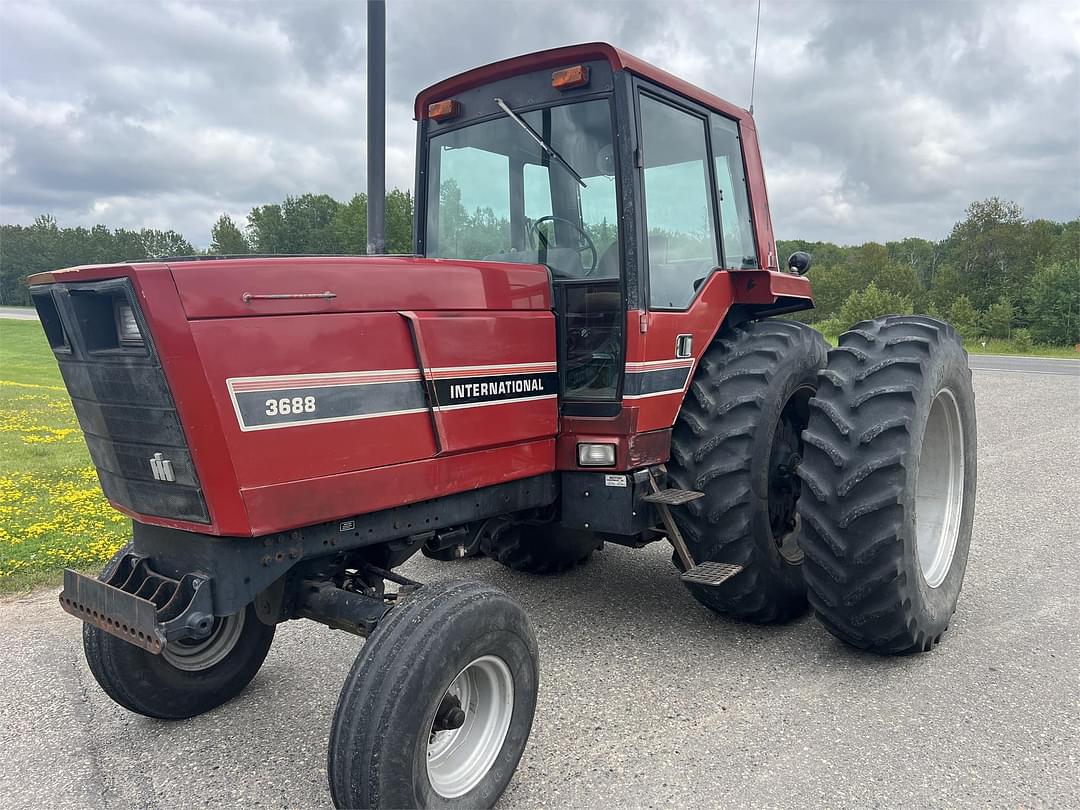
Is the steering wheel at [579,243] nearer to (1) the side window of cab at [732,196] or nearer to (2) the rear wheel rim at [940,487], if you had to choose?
(1) the side window of cab at [732,196]

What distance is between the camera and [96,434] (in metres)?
2.67

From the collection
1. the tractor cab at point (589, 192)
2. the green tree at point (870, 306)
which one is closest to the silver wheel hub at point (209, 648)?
the tractor cab at point (589, 192)

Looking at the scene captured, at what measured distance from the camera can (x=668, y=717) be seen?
316 cm

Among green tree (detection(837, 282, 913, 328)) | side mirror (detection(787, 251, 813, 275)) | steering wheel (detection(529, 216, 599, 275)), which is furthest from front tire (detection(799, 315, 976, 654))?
green tree (detection(837, 282, 913, 328))

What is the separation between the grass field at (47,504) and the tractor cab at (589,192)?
3.32m

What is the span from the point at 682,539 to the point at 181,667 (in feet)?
7.29

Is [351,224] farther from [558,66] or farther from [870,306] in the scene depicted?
[558,66]

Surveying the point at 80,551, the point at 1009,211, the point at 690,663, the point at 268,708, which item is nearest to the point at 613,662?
the point at 690,663

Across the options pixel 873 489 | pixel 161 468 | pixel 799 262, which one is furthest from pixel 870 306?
pixel 161 468

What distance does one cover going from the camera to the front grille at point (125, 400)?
90.0 inches

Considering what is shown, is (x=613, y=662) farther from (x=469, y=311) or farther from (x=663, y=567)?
(x=469, y=311)

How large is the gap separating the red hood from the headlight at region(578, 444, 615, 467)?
2.21 ft

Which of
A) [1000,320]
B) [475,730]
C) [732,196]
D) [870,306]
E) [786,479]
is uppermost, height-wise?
[870,306]

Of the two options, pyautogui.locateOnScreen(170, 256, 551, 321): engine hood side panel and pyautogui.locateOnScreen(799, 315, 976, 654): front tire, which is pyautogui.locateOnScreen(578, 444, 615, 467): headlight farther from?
pyautogui.locateOnScreen(799, 315, 976, 654): front tire
